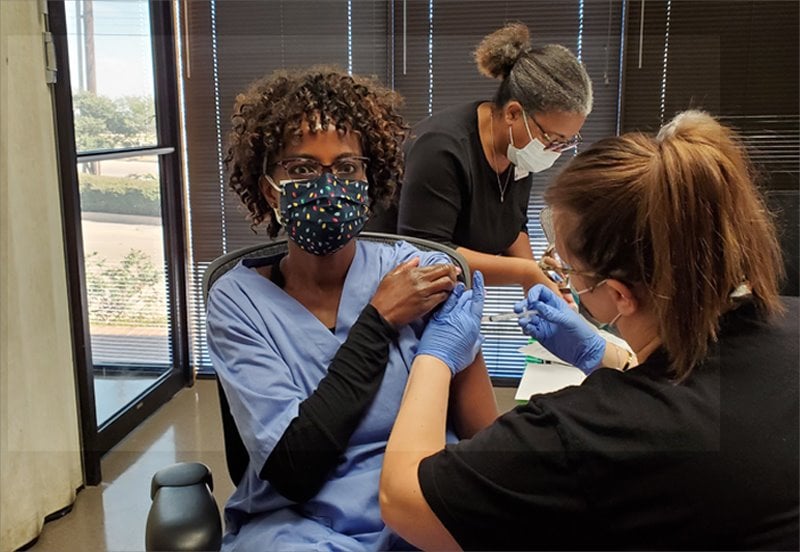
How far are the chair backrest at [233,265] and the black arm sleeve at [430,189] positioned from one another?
40 cm

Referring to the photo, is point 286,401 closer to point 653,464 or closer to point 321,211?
point 321,211

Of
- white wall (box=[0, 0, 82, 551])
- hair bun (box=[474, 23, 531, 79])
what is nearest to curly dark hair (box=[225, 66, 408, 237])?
hair bun (box=[474, 23, 531, 79])

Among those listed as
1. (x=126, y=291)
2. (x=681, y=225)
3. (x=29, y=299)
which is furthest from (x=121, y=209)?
(x=681, y=225)

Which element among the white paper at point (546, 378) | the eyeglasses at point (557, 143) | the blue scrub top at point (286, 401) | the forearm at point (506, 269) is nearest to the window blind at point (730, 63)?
the eyeglasses at point (557, 143)

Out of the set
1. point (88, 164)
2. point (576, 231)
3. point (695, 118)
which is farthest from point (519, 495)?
point (88, 164)

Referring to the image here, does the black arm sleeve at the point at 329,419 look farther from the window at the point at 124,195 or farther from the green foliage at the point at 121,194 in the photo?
the green foliage at the point at 121,194

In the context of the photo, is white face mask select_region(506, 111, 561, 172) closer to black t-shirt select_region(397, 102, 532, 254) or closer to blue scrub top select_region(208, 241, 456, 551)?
black t-shirt select_region(397, 102, 532, 254)

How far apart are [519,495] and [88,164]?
8.61ft

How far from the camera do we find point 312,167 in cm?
140

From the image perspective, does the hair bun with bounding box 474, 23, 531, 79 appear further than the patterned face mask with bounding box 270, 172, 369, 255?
Yes

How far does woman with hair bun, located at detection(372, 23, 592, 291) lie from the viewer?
1.98 meters

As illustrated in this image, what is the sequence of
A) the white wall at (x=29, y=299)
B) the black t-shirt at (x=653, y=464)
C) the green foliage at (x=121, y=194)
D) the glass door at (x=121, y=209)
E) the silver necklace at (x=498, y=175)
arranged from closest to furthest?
1. the black t-shirt at (x=653, y=464)
2. the silver necklace at (x=498, y=175)
3. the white wall at (x=29, y=299)
4. the glass door at (x=121, y=209)
5. the green foliage at (x=121, y=194)

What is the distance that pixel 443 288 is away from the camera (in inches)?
53.6

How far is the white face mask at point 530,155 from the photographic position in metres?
2.05
